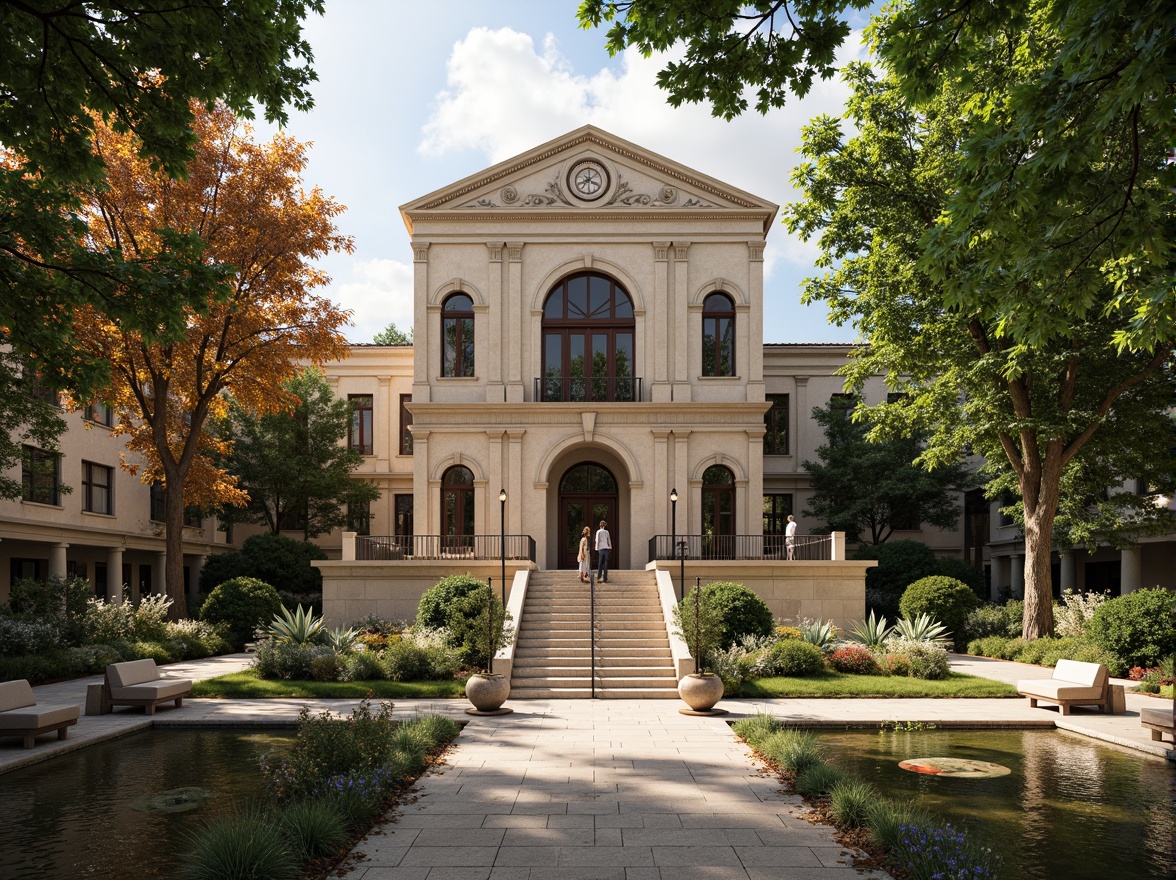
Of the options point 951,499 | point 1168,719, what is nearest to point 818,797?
point 1168,719

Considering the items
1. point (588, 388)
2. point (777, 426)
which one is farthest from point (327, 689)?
point (777, 426)

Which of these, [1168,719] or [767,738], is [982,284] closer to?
[767,738]

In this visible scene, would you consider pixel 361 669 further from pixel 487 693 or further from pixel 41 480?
pixel 41 480

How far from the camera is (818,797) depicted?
32.4 feet

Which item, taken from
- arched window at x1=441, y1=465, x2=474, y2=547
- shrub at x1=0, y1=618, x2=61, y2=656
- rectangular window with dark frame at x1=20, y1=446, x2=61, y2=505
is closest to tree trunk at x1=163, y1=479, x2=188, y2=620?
shrub at x1=0, y1=618, x2=61, y2=656

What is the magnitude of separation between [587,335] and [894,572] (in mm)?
14214

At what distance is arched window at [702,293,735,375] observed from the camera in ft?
105

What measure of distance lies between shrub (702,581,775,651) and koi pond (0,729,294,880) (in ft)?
34.3

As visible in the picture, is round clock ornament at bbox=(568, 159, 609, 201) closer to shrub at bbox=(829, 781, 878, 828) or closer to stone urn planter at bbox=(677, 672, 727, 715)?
stone urn planter at bbox=(677, 672, 727, 715)

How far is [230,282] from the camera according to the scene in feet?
85.1

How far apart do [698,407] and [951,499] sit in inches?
575

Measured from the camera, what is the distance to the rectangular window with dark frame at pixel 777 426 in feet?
139

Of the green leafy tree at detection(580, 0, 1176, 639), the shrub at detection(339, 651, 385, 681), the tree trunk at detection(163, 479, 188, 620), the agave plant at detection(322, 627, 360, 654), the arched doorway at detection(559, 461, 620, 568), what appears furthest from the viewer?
the arched doorway at detection(559, 461, 620, 568)

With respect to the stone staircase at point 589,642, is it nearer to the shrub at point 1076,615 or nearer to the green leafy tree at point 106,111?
the green leafy tree at point 106,111
